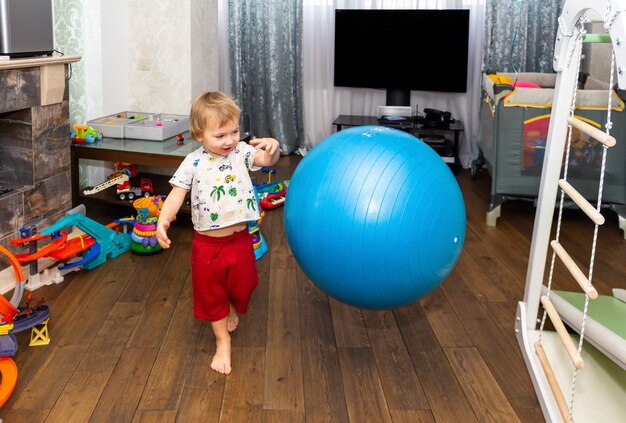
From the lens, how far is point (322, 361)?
2.46 meters

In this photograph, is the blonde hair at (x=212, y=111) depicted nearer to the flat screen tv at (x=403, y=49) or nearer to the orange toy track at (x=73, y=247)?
the orange toy track at (x=73, y=247)

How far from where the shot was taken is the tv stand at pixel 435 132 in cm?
532

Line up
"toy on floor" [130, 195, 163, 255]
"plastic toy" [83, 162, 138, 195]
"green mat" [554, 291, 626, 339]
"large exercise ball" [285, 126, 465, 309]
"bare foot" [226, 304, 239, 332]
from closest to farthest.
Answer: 1. "large exercise ball" [285, 126, 465, 309]
2. "green mat" [554, 291, 626, 339]
3. "bare foot" [226, 304, 239, 332]
4. "toy on floor" [130, 195, 163, 255]
5. "plastic toy" [83, 162, 138, 195]

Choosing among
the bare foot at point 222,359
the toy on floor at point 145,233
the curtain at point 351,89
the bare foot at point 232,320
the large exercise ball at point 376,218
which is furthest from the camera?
the curtain at point 351,89

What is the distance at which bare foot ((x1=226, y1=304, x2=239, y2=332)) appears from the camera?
266 cm

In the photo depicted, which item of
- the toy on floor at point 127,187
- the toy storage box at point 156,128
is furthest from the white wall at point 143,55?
the toy on floor at point 127,187

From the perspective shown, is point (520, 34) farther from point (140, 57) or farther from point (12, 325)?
point (12, 325)

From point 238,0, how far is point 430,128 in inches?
72.7

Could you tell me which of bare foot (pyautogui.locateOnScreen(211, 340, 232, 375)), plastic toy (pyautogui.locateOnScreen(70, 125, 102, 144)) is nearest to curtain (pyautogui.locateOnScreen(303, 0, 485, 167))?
plastic toy (pyautogui.locateOnScreen(70, 125, 102, 144))

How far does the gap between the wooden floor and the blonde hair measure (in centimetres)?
82

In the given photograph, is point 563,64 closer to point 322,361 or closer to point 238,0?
point 322,361

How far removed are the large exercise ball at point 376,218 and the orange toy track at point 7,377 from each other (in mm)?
971

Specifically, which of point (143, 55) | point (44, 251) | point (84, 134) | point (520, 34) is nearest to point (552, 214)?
point (44, 251)

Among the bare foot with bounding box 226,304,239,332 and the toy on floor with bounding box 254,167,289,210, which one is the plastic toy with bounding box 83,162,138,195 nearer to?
the toy on floor with bounding box 254,167,289,210
